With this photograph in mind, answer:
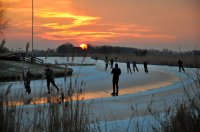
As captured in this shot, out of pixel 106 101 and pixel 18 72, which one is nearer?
pixel 18 72

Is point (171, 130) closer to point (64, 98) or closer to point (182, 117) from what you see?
point (182, 117)

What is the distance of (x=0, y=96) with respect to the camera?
5051 millimetres

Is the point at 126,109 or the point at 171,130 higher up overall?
the point at 171,130

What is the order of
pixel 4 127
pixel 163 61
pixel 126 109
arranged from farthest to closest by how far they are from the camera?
pixel 163 61
pixel 126 109
pixel 4 127

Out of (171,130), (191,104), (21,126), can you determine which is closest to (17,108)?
(21,126)

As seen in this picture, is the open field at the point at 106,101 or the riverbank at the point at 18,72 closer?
the open field at the point at 106,101

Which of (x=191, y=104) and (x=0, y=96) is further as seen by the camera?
(x=191, y=104)

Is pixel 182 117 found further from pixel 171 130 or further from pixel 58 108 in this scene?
pixel 58 108

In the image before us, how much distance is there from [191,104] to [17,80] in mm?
2693

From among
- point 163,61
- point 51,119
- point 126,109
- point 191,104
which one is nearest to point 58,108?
point 51,119

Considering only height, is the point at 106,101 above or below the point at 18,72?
below

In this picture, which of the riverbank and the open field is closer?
the open field

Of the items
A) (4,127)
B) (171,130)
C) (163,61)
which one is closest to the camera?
(4,127)

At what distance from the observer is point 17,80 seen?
5.57 metres
